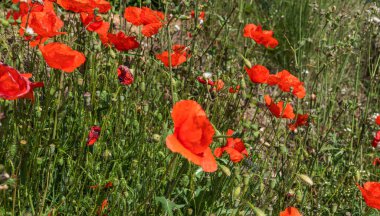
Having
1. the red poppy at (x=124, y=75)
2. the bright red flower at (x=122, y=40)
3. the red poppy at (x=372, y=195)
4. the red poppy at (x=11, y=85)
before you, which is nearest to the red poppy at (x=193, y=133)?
the red poppy at (x=11, y=85)

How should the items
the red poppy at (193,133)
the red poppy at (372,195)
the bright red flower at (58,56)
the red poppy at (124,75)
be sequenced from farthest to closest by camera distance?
the red poppy at (124,75) < the red poppy at (372,195) < the bright red flower at (58,56) < the red poppy at (193,133)

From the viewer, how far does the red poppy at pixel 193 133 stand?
139 cm

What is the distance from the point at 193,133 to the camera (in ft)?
4.59

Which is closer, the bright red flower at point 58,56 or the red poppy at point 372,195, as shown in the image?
the bright red flower at point 58,56

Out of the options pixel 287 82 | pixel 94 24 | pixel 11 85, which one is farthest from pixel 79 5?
pixel 287 82

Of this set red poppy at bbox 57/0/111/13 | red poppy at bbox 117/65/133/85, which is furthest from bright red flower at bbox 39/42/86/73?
red poppy at bbox 117/65/133/85

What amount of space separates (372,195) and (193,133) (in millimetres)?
872

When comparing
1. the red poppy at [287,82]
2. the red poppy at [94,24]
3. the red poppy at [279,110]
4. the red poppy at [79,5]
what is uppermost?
the red poppy at [79,5]

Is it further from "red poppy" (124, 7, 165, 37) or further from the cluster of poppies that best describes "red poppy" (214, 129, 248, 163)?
"red poppy" (124, 7, 165, 37)

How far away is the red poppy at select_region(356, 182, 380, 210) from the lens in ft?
6.37

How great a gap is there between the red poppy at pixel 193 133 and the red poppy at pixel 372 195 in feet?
2.56

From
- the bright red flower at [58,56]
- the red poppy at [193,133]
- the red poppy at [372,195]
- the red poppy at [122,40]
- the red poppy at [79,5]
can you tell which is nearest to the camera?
the red poppy at [193,133]

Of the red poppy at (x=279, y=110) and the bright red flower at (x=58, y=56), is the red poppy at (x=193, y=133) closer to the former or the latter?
the bright red flower at (x=58, y=56)

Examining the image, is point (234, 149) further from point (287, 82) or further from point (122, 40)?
point (122, 40)
